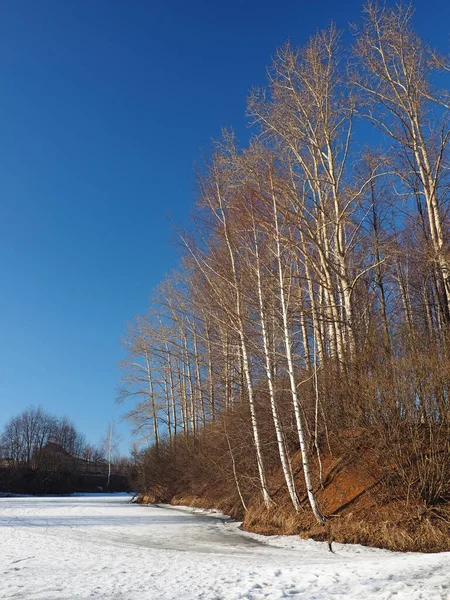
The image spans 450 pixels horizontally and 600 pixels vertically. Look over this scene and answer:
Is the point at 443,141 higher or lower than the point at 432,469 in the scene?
higher

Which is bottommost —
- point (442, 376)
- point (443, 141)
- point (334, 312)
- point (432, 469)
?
point (432, 469)

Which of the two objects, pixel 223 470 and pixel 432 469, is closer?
pixel 432 469

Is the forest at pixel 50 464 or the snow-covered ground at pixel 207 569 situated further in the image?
the forest at pixel 50 464

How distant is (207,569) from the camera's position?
7.63 metres

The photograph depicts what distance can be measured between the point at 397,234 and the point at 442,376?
1497 cm

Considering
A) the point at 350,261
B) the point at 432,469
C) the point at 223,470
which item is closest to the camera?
the point at 432,469

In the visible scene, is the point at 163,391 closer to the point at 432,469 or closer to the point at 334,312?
the point at 334,312

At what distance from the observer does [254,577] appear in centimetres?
669

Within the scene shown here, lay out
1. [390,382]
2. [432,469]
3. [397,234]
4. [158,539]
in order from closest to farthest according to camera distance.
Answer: [432,469] < [390,382] < [158,539] < [397,234]

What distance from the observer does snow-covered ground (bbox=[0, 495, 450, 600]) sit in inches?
226

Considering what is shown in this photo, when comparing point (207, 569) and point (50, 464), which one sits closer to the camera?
point (207, 569)

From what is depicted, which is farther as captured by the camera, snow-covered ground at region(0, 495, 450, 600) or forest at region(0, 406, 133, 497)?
forest at region(0, 406, 133, 497)

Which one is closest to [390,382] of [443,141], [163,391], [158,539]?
[158,539]

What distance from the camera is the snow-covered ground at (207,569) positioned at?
5738mm
